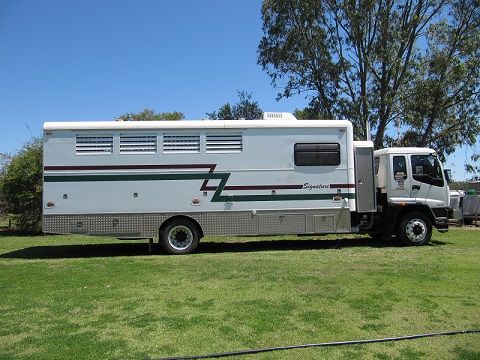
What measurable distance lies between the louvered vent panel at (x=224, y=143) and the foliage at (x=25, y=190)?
10.7 metres

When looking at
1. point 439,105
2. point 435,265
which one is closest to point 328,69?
point 439,105

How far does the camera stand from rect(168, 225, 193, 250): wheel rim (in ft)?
38.9

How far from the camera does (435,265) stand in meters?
9.28

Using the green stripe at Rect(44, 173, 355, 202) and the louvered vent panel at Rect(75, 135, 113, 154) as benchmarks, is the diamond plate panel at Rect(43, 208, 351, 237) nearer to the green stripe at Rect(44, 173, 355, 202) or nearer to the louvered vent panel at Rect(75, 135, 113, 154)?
the green stripe at Rect(44, 173, 355, 202)

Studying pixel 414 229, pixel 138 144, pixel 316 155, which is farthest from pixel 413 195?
pixel 138 144

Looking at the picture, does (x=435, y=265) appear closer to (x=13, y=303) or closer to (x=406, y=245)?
(x=406, y=245)

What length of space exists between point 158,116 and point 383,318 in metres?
36.2

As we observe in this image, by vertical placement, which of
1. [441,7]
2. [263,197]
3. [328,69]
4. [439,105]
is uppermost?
[441,7]

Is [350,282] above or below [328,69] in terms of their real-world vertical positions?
below

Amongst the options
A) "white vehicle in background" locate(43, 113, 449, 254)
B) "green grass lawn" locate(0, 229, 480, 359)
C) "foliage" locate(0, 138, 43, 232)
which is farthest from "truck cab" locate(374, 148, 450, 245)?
"foliage" locate(0, 138, 43, 232)

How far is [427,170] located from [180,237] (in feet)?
21.9

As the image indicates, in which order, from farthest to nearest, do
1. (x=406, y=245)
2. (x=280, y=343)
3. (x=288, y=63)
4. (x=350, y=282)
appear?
1. (x=288, y=63)
2. (x=406, y=245)
3. (x=350, y=282)
4. (x=280, y=343)

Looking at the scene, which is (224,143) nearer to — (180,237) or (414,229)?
(180,237)

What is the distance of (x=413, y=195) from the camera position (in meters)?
12.8
